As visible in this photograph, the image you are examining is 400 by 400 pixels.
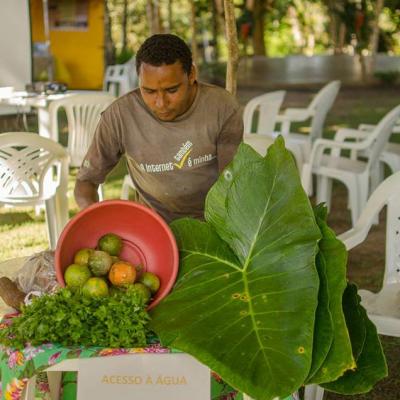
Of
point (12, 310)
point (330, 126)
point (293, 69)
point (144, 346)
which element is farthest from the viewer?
point (293, 69)

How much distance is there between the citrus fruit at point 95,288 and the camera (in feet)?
7.32

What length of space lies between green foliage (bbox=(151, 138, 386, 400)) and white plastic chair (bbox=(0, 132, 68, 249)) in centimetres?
277

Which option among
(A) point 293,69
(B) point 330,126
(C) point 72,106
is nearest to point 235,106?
(C) point 72,106

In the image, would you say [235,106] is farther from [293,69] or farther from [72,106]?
[293,69]

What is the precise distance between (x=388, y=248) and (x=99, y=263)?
1704 millimetres

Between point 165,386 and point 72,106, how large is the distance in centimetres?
485

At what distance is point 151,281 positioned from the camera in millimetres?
2348

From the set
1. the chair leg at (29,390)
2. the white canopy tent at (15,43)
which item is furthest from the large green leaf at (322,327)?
the white canopy tent at (15,43)

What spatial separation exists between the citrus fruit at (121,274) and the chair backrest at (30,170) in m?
2.81

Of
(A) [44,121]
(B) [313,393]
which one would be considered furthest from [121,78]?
(B) [313,393]

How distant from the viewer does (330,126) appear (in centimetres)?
1159

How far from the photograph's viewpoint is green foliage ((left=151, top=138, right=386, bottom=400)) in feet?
6.79

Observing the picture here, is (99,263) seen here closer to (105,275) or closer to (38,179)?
(105,275)

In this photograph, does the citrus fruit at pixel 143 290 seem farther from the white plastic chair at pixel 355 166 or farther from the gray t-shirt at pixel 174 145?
the white plastic chair at pixel 355 166
